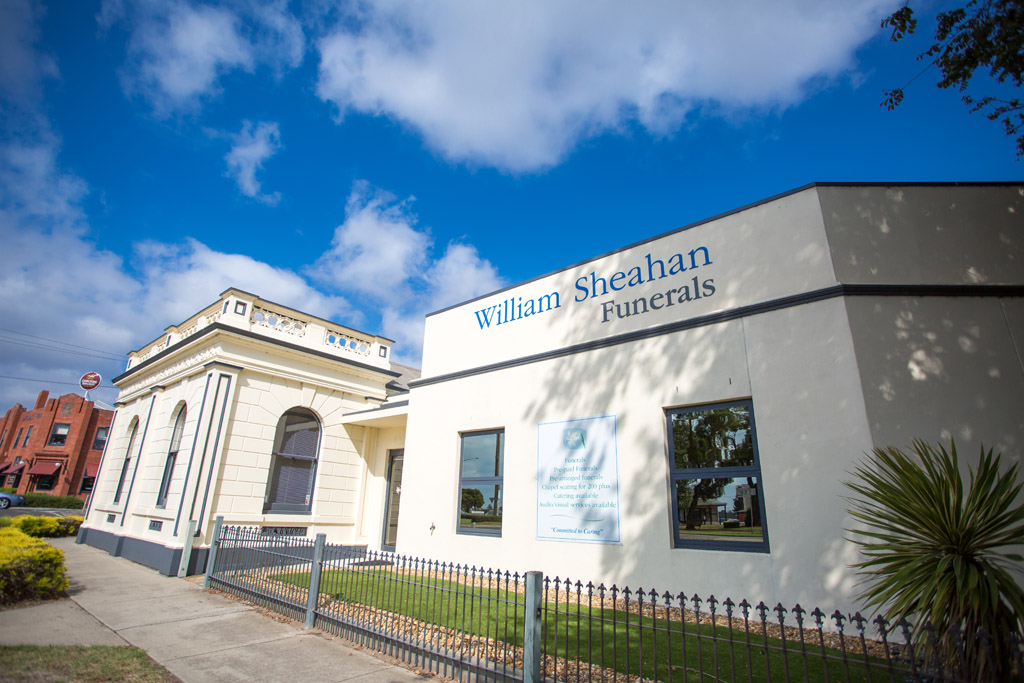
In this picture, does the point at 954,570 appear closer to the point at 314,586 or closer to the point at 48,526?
the point at 314,586

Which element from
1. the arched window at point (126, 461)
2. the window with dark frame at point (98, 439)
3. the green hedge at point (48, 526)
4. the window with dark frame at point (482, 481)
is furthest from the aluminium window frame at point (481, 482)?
the window with dark frame at point (98, 439)

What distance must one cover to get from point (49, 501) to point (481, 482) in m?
39.7

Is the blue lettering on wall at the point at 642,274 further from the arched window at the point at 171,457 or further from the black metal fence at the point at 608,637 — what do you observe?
the arched window at the point at 171,457

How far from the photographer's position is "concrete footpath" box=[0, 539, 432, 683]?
498cm

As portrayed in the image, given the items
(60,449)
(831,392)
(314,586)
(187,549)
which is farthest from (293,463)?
(60,449)

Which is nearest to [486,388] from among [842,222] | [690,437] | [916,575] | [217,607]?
[690,437]

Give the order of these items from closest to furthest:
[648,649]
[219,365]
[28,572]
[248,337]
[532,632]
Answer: [532,632], [648,649], [28,572], [219,365], [248,337]

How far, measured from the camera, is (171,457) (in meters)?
12.6

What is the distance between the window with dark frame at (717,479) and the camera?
6.48m

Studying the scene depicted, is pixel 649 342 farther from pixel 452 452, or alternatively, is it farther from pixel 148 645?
pixel 148 645

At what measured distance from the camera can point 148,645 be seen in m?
5.78

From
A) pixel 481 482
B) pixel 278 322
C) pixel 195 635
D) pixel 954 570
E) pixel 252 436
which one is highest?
pixel 278 322

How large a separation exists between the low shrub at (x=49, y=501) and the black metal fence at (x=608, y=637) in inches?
1453

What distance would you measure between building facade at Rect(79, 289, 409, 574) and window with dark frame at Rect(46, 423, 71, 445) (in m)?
31.9
